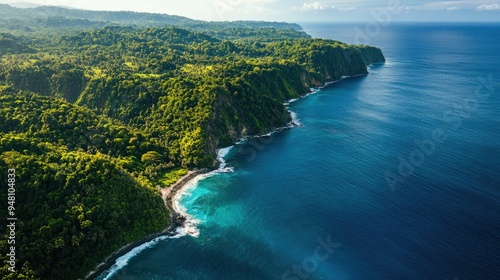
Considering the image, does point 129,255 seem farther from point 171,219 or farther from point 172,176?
point 172,176

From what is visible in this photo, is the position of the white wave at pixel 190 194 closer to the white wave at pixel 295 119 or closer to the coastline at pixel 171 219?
the coastline at pixel 171 219

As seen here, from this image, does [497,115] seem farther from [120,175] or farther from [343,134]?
[120,175]

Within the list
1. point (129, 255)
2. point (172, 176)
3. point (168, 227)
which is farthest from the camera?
point (172, 176)

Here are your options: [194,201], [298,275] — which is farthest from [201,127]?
[298,275]

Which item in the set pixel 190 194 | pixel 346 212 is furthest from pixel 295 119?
pixel 346 212

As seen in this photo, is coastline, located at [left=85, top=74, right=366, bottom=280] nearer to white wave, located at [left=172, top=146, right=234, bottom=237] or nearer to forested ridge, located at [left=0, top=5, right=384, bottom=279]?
white wave, located at [left=172, top=146, right=234, bottom=237]

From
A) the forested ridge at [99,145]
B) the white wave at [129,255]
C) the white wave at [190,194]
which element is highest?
the forested ridge at [99,145]

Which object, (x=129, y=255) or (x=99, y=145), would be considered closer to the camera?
(x=129, y=255)

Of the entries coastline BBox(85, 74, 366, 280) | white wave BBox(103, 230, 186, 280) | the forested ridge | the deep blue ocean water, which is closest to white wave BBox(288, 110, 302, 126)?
the forested ridge

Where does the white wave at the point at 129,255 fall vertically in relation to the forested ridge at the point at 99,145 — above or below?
below

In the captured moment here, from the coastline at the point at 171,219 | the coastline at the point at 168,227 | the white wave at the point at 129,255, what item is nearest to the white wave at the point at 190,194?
the coastline at the point at 171,219
